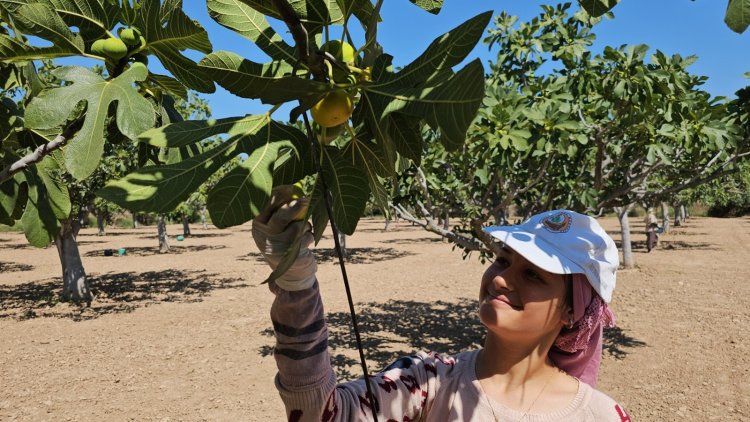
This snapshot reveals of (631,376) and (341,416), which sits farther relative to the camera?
(631,376)

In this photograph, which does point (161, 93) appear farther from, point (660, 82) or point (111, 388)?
point (111, 388)

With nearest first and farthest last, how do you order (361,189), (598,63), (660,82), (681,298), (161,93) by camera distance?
(361,189) → (161,93) → (660,82) → (598,63) → (681,298)

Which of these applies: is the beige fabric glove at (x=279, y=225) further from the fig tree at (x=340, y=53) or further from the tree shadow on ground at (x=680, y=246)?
the tree shadow on ground at (x=680, y=246)

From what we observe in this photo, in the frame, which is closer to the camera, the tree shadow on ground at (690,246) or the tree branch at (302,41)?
the tree branch at (302,41)

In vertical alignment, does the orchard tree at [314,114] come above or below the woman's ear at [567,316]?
above

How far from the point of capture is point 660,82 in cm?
448

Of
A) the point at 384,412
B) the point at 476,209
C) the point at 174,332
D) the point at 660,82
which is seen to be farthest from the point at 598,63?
the point at 174,332

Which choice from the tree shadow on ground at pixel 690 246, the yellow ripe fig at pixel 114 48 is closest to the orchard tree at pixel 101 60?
the yellow ripe fig at pixel 114 48

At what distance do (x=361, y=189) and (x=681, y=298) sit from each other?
12198 millimetres

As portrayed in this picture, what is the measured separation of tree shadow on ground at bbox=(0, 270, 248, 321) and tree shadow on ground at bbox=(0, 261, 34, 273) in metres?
3.52

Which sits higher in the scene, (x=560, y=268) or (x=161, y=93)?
(x=161, y=93)

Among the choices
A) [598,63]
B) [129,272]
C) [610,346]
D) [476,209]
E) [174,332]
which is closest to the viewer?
[598,63]

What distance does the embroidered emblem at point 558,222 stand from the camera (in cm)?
172

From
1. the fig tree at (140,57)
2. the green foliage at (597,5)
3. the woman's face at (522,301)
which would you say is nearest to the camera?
the green foliage at (597,5)
